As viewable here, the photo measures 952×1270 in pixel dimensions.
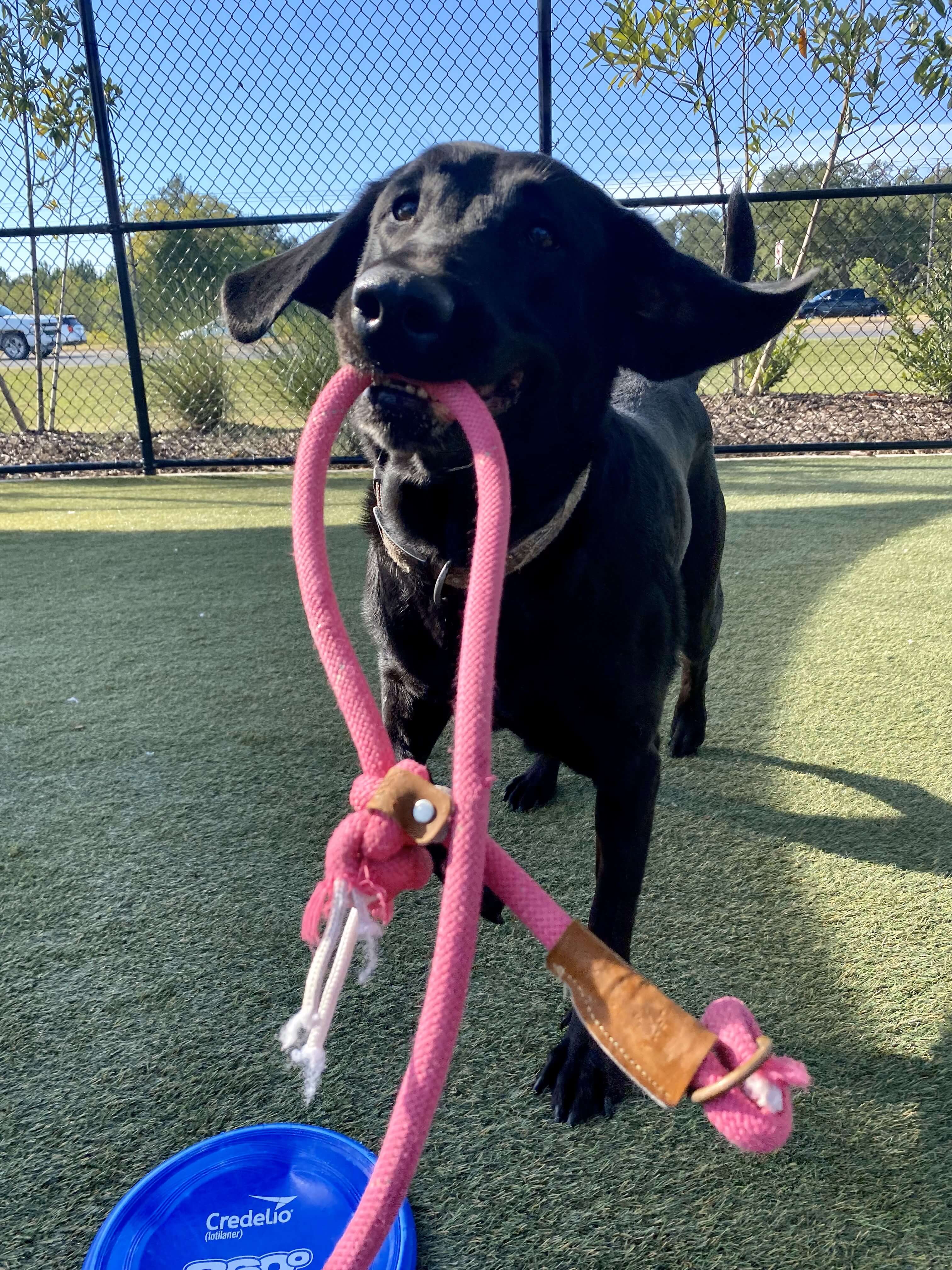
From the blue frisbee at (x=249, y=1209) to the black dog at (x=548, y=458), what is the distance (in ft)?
1.01

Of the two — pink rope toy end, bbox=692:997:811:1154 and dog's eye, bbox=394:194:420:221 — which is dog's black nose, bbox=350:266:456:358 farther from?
pink rope toy end, bbox=692:997:811:1154

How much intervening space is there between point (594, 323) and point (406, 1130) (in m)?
1.22

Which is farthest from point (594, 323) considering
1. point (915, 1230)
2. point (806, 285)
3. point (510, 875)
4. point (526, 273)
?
point (915, 1230)

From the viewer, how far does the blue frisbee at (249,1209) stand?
100 centimetres

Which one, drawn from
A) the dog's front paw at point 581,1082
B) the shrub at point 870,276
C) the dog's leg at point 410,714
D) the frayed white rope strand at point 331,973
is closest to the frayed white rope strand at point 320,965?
the frayed white rope strand at point 331,973

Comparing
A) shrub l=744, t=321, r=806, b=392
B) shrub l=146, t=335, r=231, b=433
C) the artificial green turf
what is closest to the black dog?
the artificial green turf

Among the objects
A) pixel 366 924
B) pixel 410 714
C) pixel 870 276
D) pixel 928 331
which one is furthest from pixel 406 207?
pixel 870 276

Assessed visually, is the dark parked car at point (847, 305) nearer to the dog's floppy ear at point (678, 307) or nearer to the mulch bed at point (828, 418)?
the mulch bed at point (828, 418)

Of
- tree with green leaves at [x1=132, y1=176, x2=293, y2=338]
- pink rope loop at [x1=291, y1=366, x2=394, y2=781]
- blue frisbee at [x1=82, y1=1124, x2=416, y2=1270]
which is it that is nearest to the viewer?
pink rope loop at [x1=291, y1=366, x2=394, y2=781]

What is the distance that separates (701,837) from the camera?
6.20 ft

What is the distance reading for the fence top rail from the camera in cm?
520

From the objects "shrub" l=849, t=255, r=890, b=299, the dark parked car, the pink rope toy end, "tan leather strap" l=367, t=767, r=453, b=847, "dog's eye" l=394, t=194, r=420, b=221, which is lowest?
the pink rope toy end

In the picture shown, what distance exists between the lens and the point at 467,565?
54.4 inches

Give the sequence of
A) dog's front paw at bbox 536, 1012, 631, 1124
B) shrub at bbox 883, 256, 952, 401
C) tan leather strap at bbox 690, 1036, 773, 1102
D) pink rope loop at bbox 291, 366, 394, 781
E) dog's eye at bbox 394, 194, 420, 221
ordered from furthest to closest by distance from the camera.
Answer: shrub at bbox 883, 256, 952, 401 < dog's eye at bbox 394, 194, 420, 221 < dog's front paw at bbox 536, 1012, 631, 1124 < pink rope loop at bbox 291, 366, 394, 781 < tan leather strap at bbox 690, 1036, 773, 1102
